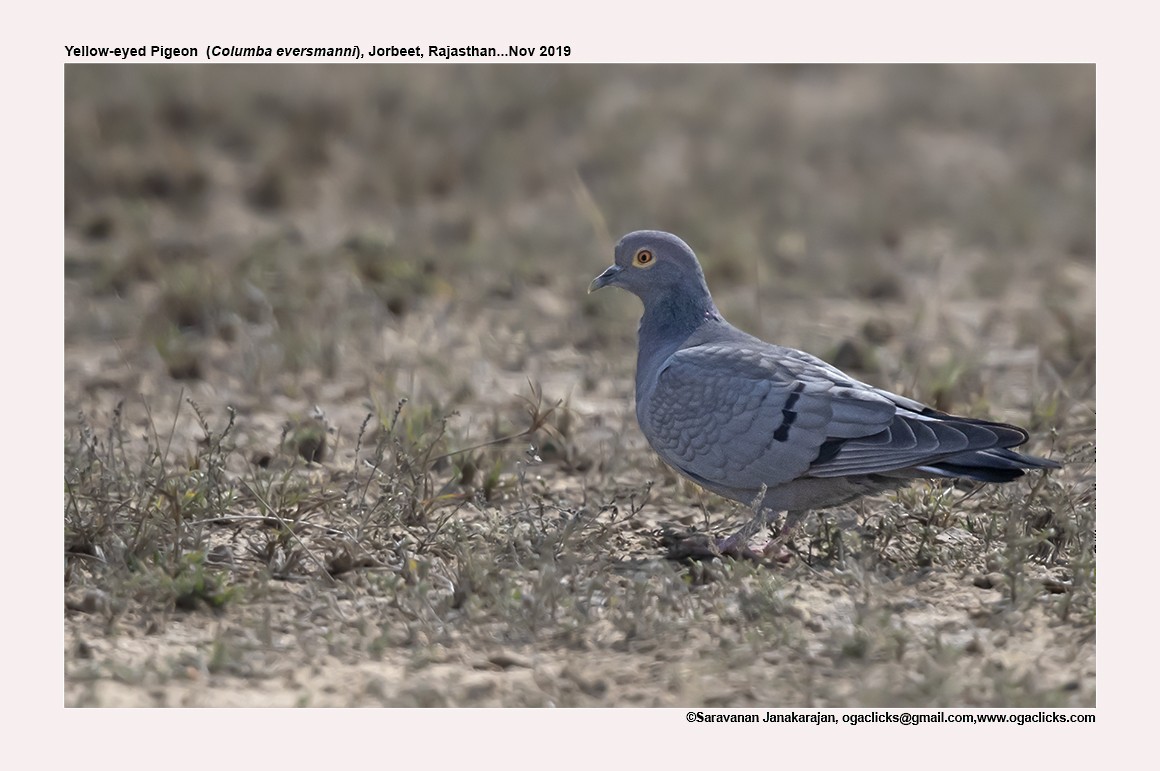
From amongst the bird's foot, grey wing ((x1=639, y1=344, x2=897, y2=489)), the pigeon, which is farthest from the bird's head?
the bird's foot

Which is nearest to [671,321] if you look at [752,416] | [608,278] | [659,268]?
[659,268]

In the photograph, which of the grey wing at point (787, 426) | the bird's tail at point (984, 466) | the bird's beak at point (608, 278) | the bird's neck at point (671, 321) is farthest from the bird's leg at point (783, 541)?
the bird's beak at point (608, 278)

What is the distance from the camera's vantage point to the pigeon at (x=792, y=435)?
4699mm

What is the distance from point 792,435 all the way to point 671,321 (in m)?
0.98

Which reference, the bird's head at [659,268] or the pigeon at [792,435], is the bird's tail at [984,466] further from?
the bird's head at [659,268]

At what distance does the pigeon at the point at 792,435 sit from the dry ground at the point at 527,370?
0.25m

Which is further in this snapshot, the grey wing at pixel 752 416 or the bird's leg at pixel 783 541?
the bird's leg at pixel 783 541

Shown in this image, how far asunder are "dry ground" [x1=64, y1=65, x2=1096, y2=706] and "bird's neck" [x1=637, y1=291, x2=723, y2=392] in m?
0.48

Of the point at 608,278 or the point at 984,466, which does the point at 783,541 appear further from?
the point at 608,278

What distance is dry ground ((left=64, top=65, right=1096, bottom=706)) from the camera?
431 centimetres

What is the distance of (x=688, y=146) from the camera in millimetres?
12695

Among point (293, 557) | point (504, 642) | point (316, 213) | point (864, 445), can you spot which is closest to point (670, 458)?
point (864, 445)

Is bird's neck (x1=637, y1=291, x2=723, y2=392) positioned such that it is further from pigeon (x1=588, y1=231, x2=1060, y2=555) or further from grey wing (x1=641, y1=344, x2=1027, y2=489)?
grey wing (x1=641, y1=344, x2=1027, y2=489)
